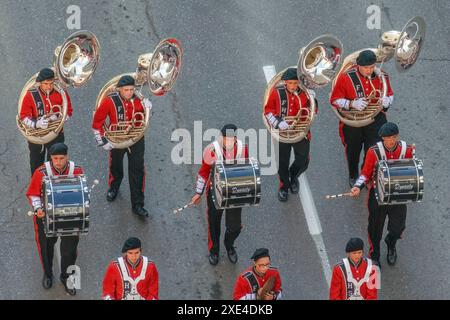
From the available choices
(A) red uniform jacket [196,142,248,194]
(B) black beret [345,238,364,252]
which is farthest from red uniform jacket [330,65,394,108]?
(B) black beret [345,238,364,252]

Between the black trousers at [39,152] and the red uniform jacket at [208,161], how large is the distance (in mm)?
1789

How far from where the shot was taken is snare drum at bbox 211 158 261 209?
18.0 metres

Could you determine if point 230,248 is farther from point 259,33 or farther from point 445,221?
point 259,33

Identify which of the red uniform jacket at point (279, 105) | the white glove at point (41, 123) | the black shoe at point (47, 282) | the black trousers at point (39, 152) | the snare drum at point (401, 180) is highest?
the red uniform jacket at point (279, 105)

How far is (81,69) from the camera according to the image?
19.2m

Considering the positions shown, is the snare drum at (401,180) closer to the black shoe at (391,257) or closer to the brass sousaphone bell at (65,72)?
the black shoe at (391,257)

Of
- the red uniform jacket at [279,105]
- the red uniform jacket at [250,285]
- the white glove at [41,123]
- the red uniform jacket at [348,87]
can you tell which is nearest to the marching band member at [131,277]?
the red uniform jacket at [250,285]

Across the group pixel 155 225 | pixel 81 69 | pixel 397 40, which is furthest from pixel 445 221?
pixel 81 69

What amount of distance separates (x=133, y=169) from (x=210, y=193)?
1161 mm

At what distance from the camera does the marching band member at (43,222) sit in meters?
17.8

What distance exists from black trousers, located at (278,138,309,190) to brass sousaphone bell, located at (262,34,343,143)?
13cm

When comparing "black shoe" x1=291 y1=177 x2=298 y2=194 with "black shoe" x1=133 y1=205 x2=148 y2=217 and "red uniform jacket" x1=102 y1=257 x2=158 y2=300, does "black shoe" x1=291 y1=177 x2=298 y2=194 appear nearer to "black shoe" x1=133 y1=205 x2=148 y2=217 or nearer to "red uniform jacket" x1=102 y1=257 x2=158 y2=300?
"black shoe" x1=133 y1=205 x2=148 y2=217

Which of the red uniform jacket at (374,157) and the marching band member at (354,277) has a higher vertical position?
the red uniform jacket at (374,157)

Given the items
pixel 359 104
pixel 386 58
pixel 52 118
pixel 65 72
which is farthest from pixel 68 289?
pixel 386 58
